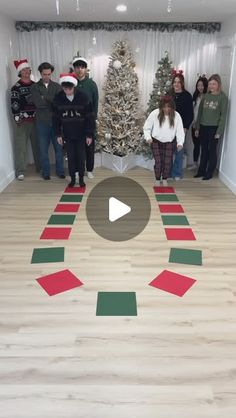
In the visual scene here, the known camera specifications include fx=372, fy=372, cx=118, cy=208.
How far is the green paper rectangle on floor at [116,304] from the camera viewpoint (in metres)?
2.46

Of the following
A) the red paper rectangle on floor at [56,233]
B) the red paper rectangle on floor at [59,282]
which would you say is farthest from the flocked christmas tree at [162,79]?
the red paper rectangle on floor at [59,282]

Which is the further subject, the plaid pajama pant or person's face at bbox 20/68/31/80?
person's face at bbox 20/68/31/80

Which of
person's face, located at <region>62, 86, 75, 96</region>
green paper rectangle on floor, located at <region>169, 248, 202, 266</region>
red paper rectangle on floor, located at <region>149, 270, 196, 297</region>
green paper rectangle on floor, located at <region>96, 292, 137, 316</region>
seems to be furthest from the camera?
person's face, located at <region>62, 86, 75, 96</region>

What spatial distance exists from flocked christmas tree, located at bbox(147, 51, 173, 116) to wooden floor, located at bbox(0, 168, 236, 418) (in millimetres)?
2793

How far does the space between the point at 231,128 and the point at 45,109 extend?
8.55ft

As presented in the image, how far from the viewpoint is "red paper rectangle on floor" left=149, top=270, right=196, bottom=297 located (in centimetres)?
271

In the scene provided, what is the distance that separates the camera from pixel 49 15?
5117 millimetres

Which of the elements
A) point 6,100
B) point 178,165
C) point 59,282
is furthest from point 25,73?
point 59,282

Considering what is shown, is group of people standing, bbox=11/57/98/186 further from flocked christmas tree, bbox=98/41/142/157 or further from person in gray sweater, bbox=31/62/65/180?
flocked christmas tree, bbox=98/41/142/157

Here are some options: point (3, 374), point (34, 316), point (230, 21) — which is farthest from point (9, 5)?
point (3, 374)

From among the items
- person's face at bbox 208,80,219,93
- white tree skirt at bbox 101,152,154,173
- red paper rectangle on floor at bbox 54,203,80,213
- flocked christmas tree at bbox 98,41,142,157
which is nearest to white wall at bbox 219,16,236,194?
person's face at bbox 208,80,219,93

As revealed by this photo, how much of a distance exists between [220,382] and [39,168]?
4.66m

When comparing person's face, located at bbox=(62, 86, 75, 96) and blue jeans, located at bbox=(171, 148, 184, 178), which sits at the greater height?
person's face, located at bbox=(62, 86, 75, 96)

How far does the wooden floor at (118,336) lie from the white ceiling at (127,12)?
2.64 meters
